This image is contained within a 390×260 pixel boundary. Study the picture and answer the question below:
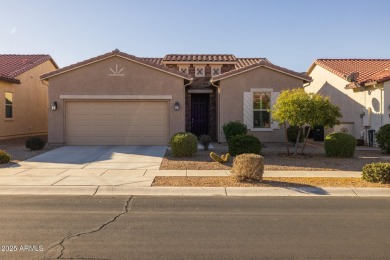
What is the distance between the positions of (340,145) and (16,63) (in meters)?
21.0

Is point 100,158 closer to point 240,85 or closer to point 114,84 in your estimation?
point 114,84

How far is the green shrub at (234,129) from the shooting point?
17.8 m

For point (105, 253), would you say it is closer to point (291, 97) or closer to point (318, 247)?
point (318, 247)

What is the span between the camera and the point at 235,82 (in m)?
19.7

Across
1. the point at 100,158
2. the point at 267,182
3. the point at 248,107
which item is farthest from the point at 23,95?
the point at 267,182

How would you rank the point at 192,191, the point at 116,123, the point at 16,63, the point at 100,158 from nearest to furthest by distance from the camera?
the point at 192,191 < the point at 100,158 < the point at 116,123 < the point at 16,63

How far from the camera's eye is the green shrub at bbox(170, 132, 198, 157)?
14.4 metres

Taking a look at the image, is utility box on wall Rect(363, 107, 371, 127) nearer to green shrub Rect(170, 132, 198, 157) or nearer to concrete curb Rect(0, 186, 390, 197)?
green shrub Rect(170, 132, 198, 157)

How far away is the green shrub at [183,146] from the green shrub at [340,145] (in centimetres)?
525

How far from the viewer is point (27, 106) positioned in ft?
78.5

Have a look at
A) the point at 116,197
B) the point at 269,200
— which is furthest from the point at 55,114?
the point at 269,200

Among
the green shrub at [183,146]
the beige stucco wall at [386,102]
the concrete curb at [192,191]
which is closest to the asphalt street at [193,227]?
the concrete curb at [192,191]

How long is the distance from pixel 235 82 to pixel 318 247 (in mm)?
15055

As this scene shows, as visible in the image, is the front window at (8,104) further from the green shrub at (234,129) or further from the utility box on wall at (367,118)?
the utility box on wall at (367,118)
